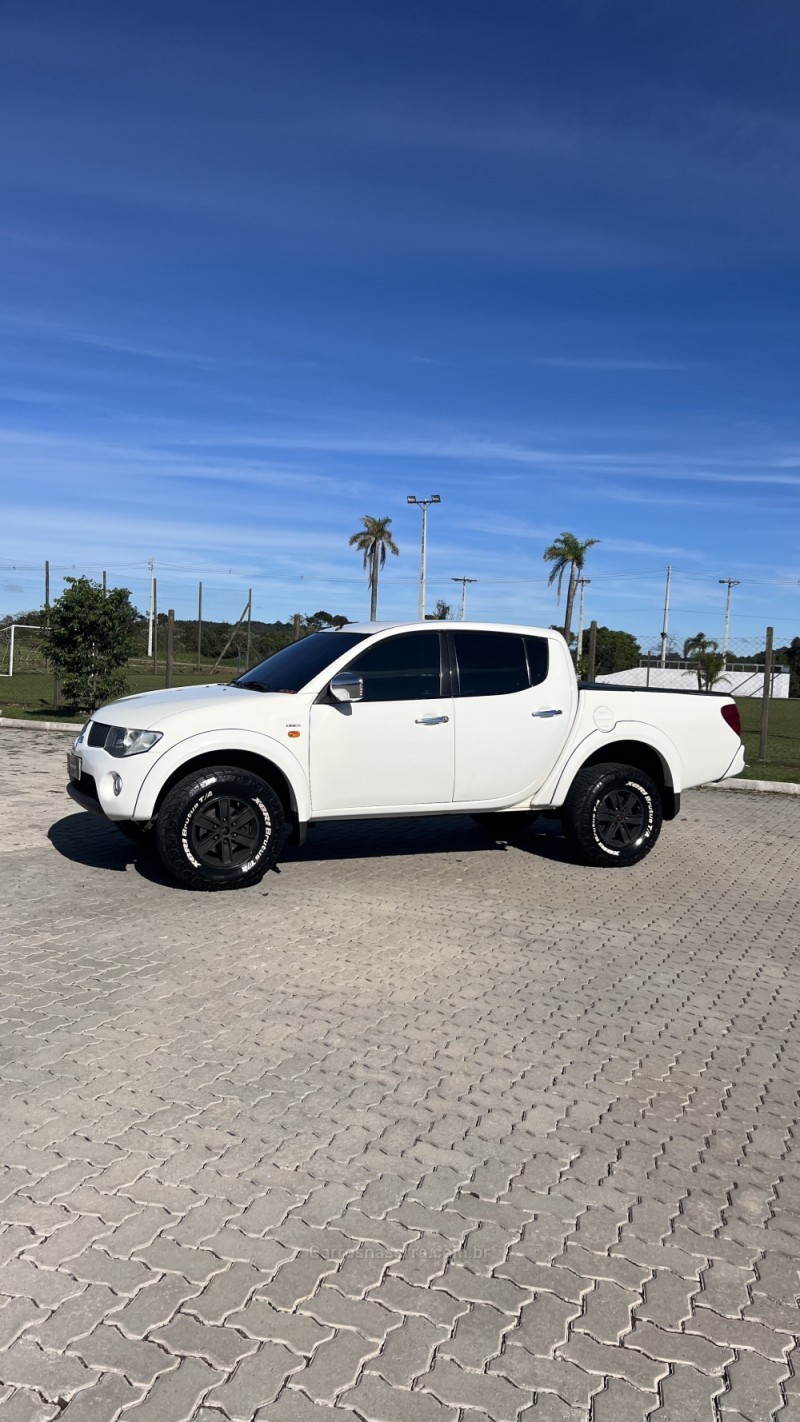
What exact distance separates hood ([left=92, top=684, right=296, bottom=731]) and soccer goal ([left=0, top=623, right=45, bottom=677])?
2469 cm

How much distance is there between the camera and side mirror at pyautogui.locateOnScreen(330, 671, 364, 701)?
6.87 meters

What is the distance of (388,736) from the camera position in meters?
7.13

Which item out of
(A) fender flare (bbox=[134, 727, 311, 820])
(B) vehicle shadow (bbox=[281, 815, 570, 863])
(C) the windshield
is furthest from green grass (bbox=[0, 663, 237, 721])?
(A) fender flare (bbox=[134, 727, 311, 820])

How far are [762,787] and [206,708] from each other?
8688 millimetres

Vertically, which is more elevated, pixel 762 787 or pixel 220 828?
pixel 220 828

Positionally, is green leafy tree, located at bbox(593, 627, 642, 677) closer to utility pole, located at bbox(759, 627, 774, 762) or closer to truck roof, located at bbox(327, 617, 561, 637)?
utility pole, located at bbox(759, 627, 774, 762)

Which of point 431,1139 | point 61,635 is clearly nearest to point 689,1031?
point 431,1139

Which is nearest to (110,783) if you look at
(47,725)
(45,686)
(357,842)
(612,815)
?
(357,842)

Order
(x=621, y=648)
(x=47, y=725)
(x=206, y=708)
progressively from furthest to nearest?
1. (x=621, y=648)
2. (x=47, y=725)
3. (x=206, y=708)

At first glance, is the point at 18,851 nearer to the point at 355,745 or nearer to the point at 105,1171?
the point at 355,745

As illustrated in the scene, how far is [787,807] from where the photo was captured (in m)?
Result: 11.7

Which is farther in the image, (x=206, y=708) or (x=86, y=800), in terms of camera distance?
(x=86, y=800)

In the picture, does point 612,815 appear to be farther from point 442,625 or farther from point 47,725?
point 47,725

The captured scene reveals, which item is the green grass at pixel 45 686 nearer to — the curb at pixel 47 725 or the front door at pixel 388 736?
the curb at pixel 47 725
